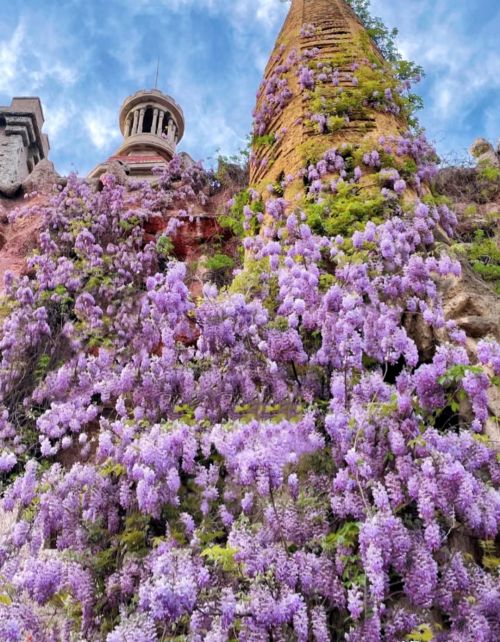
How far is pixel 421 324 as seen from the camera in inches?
195

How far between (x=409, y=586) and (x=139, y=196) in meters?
8.89

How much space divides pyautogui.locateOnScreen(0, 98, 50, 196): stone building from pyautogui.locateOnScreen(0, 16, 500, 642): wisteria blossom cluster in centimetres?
1388

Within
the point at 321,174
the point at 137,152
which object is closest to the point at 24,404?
the point at 321,174

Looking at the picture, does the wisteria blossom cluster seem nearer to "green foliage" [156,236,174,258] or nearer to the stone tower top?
"green foliage" [156,236,174,258]

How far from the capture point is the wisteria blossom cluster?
10.5ft

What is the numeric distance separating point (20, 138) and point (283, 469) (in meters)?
18.3

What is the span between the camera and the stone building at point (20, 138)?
60.5 ft

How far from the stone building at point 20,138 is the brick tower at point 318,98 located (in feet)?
36.1

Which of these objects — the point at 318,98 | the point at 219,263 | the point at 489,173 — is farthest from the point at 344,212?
the point at 489,173

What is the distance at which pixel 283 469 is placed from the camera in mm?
4020

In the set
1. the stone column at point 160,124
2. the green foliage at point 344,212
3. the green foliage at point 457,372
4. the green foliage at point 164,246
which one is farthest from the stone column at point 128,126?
the green foliage at point 457,372

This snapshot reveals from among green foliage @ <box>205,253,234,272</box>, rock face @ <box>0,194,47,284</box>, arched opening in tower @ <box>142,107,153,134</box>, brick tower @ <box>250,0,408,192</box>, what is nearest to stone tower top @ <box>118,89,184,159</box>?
arched opening in tower @ <box>142,107,153,134</box>

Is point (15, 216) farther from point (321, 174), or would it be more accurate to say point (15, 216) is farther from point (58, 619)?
point (58, 619)

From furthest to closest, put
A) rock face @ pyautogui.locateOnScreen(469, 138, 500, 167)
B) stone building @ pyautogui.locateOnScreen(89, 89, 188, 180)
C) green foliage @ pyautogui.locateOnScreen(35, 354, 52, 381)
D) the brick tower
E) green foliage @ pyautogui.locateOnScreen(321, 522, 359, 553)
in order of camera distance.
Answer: stone building @ pyautogui.locateOnScreen(89, 89, 188, 180)
rock face @ pyautogui.locateOnScreen(469, 138, 500, 167)
the brick tower
green foliage @ pyautogui.locateOnScreen(35, 354, 52, 381)
green foliage @ pyautogui.locateOnScreen(321, 522, 359, 553)
